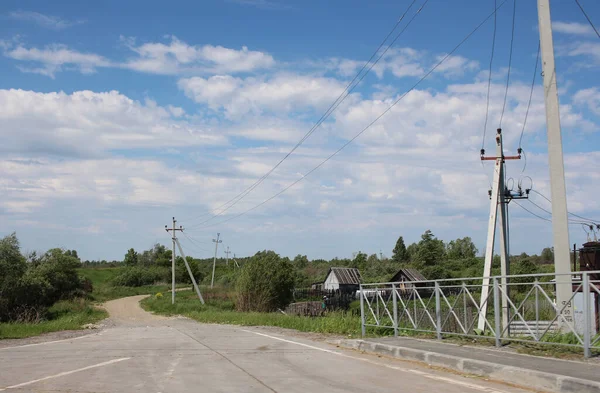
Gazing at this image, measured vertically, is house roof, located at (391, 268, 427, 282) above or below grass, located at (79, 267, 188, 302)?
above

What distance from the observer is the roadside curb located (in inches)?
288

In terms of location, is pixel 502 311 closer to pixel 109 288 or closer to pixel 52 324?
pixel 52 324

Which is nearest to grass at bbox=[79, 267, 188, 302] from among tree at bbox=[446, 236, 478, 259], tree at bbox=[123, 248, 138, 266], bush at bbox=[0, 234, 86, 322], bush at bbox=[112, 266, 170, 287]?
bush at bbox=[112, 266, 170, 287]

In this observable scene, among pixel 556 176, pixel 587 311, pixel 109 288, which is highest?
pixel 556 176

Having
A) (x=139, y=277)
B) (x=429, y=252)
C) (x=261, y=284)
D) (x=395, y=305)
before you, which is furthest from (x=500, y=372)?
(x=139, y=277)

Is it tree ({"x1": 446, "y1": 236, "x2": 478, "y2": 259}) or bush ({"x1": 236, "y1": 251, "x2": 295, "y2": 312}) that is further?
tree ({"x1": 446, "y1": 236, "x2": 478, "y2": 259})

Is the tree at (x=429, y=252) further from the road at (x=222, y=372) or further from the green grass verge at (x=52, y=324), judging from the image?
the road at (x=222, y=372)

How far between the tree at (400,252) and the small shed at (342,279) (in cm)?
3046

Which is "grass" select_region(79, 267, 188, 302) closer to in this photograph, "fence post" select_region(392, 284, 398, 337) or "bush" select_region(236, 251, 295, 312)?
"bush" select_region(236, 251, 295, 312)

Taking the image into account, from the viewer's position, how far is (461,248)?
4281 inches

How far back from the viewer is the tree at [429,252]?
8916cm

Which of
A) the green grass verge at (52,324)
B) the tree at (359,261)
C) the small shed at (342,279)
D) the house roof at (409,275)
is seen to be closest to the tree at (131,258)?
the tree at (359,261)

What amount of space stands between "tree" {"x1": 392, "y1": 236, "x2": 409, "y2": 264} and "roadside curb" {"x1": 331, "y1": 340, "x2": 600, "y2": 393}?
102 metres

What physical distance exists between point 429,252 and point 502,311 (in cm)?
8080
